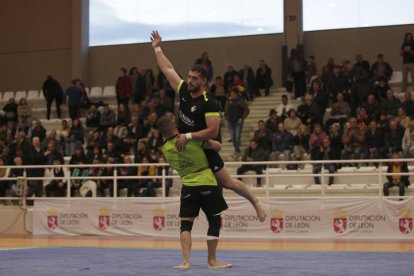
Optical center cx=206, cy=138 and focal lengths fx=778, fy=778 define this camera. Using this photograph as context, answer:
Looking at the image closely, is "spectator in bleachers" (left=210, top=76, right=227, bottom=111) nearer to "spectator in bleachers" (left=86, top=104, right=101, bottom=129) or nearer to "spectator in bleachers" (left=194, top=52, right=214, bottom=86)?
"spectator in bleachers" (left=194, top=52, right=214, bottom=86)

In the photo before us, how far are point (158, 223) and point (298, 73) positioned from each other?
9761 mm

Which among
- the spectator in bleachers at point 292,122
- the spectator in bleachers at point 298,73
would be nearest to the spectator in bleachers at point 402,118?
the spectator in bleachers at point 292,122

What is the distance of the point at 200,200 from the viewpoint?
915 cm

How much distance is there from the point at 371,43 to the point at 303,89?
3.87 metres

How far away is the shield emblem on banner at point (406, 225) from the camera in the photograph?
657 inches

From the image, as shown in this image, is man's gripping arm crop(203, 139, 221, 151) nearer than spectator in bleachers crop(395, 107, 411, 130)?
Yes

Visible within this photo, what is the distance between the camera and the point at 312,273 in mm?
8094

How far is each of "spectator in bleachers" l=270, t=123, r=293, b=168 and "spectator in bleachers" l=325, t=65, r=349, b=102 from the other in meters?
2.88

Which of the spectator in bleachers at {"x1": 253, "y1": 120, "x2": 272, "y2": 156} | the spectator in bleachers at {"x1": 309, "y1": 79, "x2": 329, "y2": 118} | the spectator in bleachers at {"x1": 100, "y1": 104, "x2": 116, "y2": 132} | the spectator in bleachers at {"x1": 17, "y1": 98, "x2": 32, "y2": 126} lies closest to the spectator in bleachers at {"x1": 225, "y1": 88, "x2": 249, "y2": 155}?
the spectator in bleachers at {"x1": 253, "y1": 120, "x2": 272, "y2": 156}

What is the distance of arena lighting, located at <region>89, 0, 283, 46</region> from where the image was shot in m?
30.2

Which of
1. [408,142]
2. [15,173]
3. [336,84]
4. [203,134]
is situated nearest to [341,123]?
[336,84]

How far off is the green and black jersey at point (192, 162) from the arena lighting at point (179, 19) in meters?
21.4

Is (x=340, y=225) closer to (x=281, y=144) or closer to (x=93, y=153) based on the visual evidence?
(x=281, y=144)

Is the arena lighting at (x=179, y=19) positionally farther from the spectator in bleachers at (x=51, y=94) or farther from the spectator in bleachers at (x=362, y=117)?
the spectator in bleachers at (x=362, y=117)
